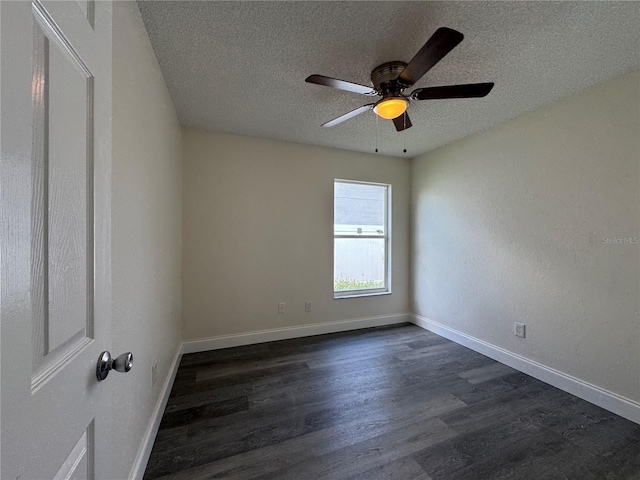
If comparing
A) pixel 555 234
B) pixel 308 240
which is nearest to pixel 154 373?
pixel 308 240

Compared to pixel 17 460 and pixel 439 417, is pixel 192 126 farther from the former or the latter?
pixel 439 417

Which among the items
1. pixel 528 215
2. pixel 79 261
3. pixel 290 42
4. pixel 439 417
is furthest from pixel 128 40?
pixel 528 215

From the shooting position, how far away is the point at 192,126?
2758 millimetres

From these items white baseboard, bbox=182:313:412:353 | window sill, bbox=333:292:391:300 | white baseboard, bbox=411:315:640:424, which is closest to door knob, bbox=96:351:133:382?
white baseboard, bbox=182:313:412:353

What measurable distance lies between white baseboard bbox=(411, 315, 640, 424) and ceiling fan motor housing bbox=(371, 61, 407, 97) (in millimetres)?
2602

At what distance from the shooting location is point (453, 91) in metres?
1.57

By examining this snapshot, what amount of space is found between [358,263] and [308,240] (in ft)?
2.71

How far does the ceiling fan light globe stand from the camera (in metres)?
1.68

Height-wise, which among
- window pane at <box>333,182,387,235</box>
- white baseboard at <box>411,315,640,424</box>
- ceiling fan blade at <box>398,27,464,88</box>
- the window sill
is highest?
ceiling fan blade at <box>398,27,464,88</box>

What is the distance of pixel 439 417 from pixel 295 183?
8.60ft

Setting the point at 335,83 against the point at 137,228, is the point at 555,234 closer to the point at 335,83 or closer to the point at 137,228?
the point at 335,83

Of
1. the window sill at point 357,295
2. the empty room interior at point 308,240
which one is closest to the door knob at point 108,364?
the empty room interior at point 308,240

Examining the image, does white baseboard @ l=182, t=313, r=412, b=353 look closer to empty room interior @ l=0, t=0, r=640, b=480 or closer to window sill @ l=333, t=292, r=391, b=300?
empty room interior @ l=0, t=0, r=640, b=480

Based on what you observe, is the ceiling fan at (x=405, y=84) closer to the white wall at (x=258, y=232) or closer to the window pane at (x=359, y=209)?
the white wall at (x=258, y=232)
